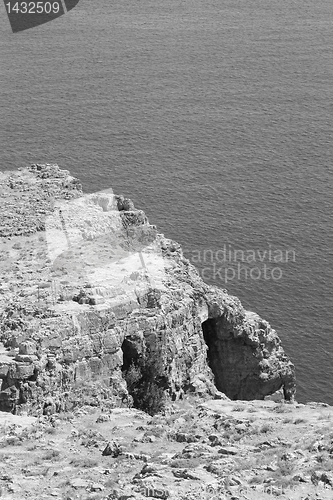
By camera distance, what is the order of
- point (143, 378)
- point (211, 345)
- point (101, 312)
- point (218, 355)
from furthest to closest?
point (211, 345)
point (218, 355)
point (143, 378)
point (101, 312)

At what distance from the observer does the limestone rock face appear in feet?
294

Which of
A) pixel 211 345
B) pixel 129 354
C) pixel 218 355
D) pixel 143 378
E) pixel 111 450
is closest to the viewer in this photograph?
pixel 111 450

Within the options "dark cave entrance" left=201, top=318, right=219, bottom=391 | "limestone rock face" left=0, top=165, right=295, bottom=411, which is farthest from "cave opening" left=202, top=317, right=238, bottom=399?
"limestone rock face" left=0, top=165, right=295, bottom=411

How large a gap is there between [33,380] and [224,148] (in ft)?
362

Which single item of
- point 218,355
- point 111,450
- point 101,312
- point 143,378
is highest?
point 101,312

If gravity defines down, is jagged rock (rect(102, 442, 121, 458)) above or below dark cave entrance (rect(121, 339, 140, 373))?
above

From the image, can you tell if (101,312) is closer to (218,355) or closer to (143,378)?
(143,378)

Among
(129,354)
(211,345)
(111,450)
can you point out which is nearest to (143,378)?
(129,354)

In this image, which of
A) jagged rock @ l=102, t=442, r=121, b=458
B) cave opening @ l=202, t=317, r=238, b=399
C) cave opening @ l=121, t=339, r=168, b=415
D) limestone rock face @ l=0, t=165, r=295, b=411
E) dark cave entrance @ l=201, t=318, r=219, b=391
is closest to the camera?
jagged rock @ l=102, t=442, r=121, b=458

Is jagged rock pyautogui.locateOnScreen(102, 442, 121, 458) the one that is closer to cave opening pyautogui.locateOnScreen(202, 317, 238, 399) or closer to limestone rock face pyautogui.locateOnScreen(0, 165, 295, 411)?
limestone rock face pyautogui.locateOnScreen(0, 165, 295, 411)

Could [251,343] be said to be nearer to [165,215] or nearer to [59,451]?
[59,451]

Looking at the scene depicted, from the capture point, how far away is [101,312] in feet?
307

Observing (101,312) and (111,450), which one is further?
(101,312)

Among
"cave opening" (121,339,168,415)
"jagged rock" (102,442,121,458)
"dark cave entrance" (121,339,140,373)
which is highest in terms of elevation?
"jagged rock" (102,442,121,458)
